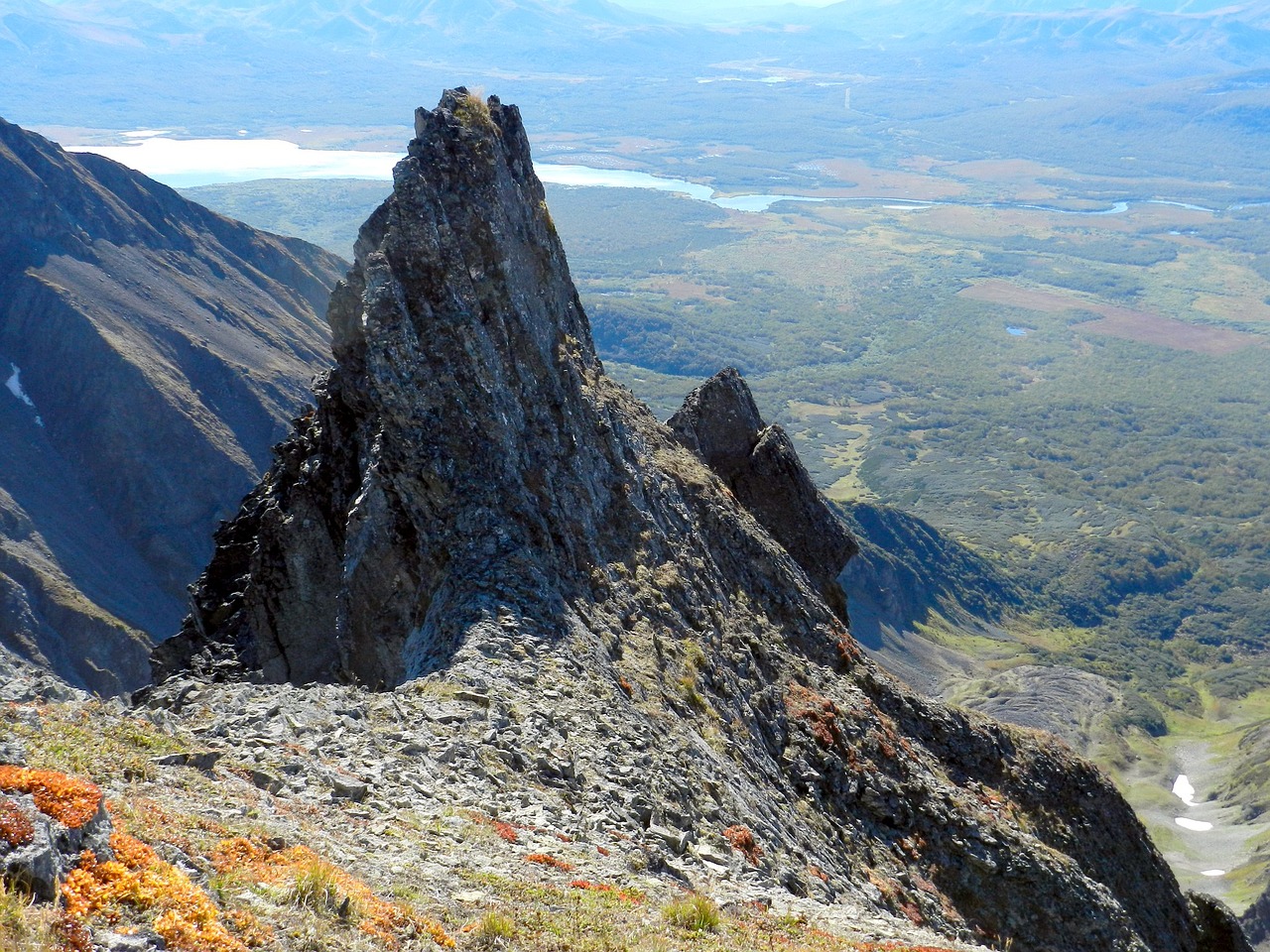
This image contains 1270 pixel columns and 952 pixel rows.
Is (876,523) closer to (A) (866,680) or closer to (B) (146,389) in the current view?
(B) (146,389)

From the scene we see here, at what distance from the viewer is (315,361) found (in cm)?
15000

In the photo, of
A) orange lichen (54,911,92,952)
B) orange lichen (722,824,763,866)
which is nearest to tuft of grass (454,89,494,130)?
orange lichen (722,824,763,866)

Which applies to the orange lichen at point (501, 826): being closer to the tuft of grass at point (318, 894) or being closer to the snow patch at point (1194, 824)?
the tuft of grass at point (318, 894)

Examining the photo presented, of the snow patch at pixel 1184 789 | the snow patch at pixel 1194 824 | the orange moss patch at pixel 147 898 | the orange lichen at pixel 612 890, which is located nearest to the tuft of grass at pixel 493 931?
A: the orange lichen at pixel 612 890

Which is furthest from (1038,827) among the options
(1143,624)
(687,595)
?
A: (1143,624)

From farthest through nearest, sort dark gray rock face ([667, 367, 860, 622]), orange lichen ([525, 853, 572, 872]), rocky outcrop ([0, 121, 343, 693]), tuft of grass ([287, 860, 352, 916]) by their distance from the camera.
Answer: rocky outcrop ([0, 121, 343, 693])
dark gray rock face ([667, 367, 860, 622])
orange lichen ([525, 853, 572, 872])
tuft of grass ([287, 860, 352, 916])

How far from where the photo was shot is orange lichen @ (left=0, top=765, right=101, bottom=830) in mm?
9836

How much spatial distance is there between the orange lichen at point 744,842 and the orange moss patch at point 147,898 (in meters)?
9.97

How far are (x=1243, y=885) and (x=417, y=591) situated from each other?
101781 millimetres

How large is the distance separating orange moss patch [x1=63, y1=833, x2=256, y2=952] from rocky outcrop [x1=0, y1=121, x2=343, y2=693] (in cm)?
7491

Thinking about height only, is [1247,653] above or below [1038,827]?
below

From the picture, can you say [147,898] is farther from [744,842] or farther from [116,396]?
[116,396]

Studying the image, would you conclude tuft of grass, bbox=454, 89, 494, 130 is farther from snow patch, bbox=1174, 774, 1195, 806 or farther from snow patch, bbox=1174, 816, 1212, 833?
snow patch, bbox=1174, 774, 1195, 806

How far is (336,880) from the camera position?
11672 mm
